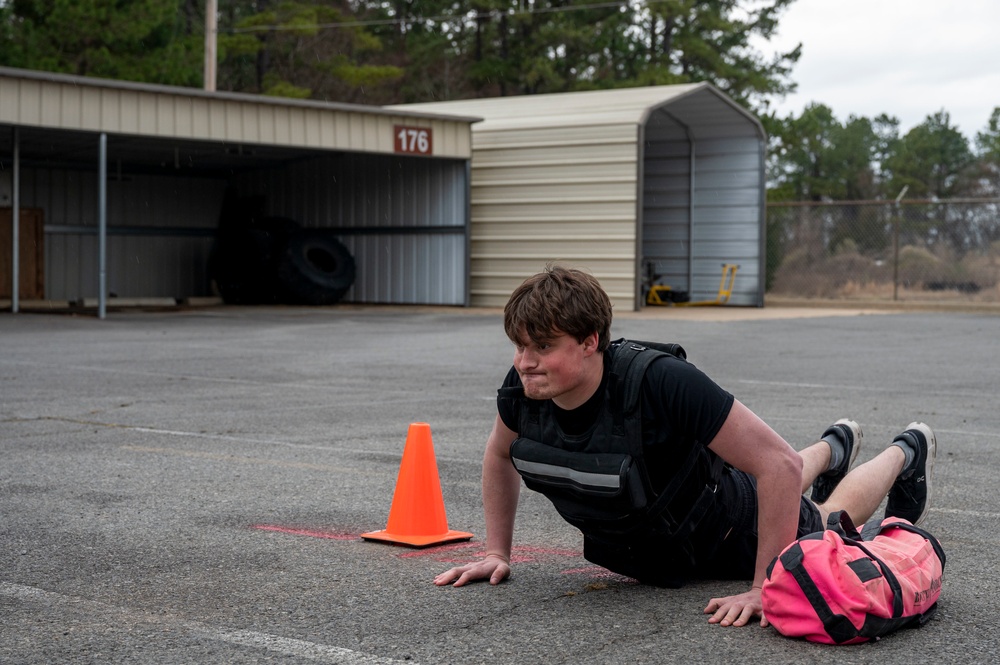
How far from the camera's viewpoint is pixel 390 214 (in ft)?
103

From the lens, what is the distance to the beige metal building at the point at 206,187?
24.5m

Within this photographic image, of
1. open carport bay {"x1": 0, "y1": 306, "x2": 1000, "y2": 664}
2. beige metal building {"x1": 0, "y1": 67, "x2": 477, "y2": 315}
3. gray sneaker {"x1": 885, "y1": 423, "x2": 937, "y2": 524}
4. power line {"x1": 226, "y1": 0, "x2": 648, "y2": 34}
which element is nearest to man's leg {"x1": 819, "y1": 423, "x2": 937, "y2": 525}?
gray sneaker {"x1": 885, "y1": 423, "x2": 937, "y2": 524}

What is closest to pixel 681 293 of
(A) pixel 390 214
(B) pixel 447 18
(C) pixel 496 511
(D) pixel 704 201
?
(D) pixel 704 201

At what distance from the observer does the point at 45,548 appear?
16.9 feet

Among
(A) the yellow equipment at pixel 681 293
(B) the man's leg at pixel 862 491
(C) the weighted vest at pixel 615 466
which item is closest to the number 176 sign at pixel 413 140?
(A) the yellow equipment at pixel 681 293

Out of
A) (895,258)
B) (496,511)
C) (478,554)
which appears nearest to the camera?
(496,511)

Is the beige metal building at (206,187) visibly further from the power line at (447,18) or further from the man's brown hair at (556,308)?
the man's brown hair at (556,308)

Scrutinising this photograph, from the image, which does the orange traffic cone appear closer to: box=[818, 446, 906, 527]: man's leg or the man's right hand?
the man's right hand

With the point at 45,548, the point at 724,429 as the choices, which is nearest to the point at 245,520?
the point at 45,548

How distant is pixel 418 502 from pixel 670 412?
1.72 m

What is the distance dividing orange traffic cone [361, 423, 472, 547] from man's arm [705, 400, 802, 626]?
1.55m

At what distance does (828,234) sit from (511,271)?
31.3ft

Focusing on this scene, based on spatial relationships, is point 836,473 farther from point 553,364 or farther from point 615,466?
point 553,364

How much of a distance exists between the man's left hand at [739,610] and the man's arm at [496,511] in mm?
824
